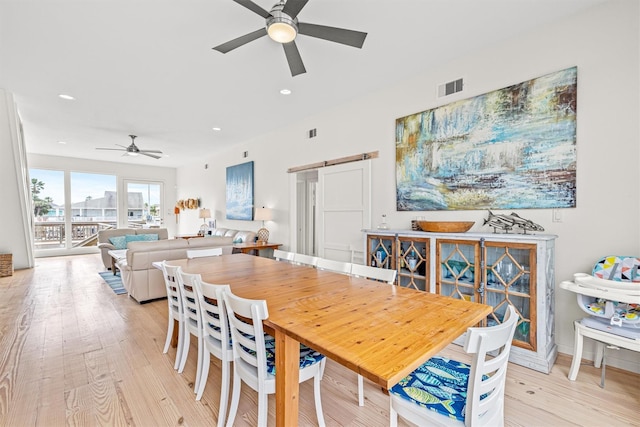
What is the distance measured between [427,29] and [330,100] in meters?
1.88

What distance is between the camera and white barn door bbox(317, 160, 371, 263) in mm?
4094

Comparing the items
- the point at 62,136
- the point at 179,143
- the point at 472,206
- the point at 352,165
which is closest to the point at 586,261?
the point at 472,206

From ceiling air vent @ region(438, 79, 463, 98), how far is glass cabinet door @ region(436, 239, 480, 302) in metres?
1.68

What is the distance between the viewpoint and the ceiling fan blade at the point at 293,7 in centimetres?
186

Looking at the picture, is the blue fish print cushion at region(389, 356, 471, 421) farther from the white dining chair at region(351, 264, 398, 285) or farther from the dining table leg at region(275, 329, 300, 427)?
the white dining chair at region(351, 264, 398, 285)

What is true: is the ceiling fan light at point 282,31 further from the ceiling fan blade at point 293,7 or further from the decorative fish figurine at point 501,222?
the decorative fish figurine at point 501,222

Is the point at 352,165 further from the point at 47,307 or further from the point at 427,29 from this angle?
the point at 47,307

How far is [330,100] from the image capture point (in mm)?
4316

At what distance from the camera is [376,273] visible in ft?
7.16

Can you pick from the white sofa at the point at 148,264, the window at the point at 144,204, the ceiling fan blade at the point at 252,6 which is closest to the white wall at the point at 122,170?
the window at the point at 144,204

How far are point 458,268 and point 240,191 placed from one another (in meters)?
5.33

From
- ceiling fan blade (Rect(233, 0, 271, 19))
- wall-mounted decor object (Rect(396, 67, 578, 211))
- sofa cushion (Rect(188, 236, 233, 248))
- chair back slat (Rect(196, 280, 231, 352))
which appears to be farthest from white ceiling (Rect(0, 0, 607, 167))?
chair back slat (Rect(196, 280, 231, 352))

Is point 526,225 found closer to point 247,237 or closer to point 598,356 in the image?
point 598,356

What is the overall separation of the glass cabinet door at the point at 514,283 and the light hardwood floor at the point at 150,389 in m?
0.35
